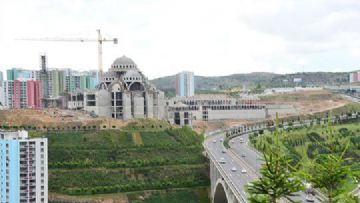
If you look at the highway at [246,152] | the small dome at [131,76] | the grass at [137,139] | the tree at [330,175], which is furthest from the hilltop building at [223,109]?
the tree at [330,175]

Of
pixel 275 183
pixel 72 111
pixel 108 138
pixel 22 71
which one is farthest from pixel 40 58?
pixel 275 183

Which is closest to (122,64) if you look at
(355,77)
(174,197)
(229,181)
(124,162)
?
(124,162)

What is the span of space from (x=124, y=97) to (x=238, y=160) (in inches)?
924

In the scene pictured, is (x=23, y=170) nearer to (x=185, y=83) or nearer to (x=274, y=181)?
(x=274, y=181)

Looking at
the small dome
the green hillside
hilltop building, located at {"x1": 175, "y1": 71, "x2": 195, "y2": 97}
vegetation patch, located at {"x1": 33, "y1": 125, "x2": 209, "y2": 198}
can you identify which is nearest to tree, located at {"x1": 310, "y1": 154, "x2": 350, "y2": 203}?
the green hillside

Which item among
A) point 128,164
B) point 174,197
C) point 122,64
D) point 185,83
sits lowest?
point 174,197

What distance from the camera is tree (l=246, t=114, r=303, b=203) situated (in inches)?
609

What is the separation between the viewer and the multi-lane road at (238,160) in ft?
153

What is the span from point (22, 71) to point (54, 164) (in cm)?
6647

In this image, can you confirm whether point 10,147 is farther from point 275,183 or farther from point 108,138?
point 275,183

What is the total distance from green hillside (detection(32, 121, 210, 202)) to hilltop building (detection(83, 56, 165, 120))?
23.8 ft

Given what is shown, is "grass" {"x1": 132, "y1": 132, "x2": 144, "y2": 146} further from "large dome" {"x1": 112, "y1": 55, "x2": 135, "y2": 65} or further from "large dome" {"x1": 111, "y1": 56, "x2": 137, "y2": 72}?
"large dome" {"x1": 112, "y1": 55, "x2": 135, "y2": 65}

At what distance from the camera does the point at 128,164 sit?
6278cm

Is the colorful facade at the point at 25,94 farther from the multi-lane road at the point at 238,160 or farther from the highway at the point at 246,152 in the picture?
the highway at the point at 246,152
